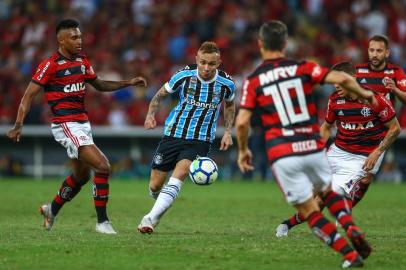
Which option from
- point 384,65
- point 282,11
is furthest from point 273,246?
point 282,11

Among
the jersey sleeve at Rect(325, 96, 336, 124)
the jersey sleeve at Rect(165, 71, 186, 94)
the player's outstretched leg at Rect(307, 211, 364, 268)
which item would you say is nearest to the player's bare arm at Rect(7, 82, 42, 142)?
the jersey sleeve at Rect(165, 71, 186, 94)

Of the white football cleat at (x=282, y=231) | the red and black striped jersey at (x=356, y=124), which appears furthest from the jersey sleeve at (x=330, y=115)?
the white football cleat at (x=282, y=231)

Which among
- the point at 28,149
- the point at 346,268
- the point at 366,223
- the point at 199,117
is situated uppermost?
the point at 199,117

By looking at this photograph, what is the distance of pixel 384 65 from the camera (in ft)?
43.2

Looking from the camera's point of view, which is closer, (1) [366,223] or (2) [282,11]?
(1) [366,223]

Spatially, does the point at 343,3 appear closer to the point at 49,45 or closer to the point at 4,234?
the point at 49,45

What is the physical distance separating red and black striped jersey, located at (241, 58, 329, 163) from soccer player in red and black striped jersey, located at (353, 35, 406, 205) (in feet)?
11.8

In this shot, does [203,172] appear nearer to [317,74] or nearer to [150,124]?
[150,124]

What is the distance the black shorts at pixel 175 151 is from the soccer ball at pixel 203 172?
335 millimetres

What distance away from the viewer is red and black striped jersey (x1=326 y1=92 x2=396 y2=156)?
41.2 ft

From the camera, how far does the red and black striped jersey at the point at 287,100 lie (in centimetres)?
937

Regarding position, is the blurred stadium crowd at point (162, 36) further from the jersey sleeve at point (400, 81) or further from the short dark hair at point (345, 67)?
the short dark hair at point (345, 67)

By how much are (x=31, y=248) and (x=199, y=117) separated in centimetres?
313

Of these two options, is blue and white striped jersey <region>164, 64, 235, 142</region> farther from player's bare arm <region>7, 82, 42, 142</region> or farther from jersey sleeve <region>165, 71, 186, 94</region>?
player's bare arm <region>7, 82, 42, 142</region>
